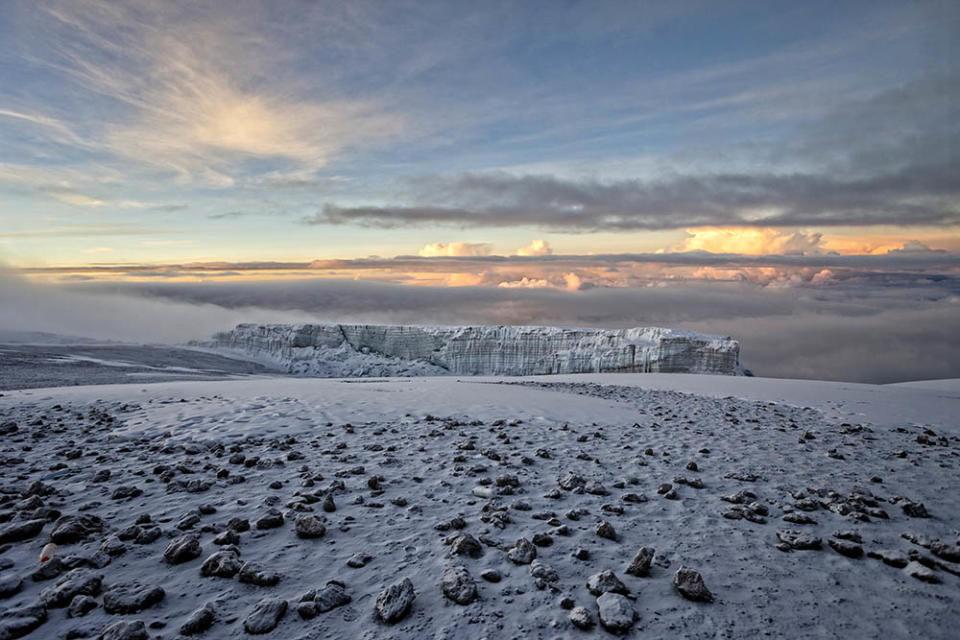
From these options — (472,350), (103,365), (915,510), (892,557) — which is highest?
(892,557)

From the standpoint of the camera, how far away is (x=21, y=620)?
9.16 ft

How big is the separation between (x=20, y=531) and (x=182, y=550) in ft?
5.30

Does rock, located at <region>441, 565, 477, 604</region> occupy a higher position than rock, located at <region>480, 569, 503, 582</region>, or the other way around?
rock, located at <region>441, 565, 477, 604</region>

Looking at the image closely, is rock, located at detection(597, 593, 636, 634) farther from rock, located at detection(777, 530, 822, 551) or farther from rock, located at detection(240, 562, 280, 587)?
rock, located at detection(240, 562, 280, 587)

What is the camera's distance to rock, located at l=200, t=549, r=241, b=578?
134 inches

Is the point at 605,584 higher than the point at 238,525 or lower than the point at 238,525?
higher

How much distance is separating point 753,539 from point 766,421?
25.3 feet

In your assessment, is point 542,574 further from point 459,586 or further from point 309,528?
point 309,528

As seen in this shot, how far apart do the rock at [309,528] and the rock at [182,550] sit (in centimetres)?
73

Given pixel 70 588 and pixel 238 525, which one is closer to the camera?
pixel 70 588

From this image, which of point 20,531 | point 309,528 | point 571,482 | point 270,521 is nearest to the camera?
point 20,531

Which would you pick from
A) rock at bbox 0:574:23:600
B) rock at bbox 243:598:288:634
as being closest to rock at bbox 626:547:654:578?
rock at bbox 243:598:288:634

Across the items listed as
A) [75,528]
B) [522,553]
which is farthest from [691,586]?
[75,528]

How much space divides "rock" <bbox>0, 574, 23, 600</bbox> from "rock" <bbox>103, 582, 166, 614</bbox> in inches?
24.5
